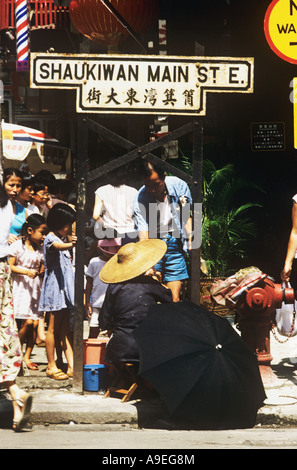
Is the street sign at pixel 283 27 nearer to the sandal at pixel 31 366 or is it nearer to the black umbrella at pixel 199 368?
the black umbrella at pixel 199 368

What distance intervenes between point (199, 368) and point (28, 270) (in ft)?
9.02

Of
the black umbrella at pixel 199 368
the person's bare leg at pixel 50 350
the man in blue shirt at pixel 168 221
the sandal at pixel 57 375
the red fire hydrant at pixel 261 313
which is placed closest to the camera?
the black umbrella at pixel 199 368

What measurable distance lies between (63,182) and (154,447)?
334 inches

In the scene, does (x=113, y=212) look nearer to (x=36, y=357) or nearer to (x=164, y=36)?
(x=36, y=357)

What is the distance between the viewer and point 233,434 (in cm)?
611

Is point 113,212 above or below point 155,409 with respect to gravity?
above

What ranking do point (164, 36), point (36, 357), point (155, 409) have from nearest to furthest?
point (155, 409) < point (36, 357) < point (164, 36)

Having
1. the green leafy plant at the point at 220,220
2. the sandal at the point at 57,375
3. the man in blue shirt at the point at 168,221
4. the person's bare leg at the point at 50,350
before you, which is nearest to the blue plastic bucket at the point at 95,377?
the sandal at the point at 57,375

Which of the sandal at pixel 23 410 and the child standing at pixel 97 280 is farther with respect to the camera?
the child standing at pixel 97 280

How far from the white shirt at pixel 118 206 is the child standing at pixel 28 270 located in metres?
1.05

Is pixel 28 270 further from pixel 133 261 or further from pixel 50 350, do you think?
pixel 133 261

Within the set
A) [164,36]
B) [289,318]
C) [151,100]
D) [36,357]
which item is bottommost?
[36,357]

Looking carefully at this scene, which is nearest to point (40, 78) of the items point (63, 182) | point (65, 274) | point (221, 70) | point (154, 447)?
point (221, 70)

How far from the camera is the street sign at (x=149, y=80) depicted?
6836mm
